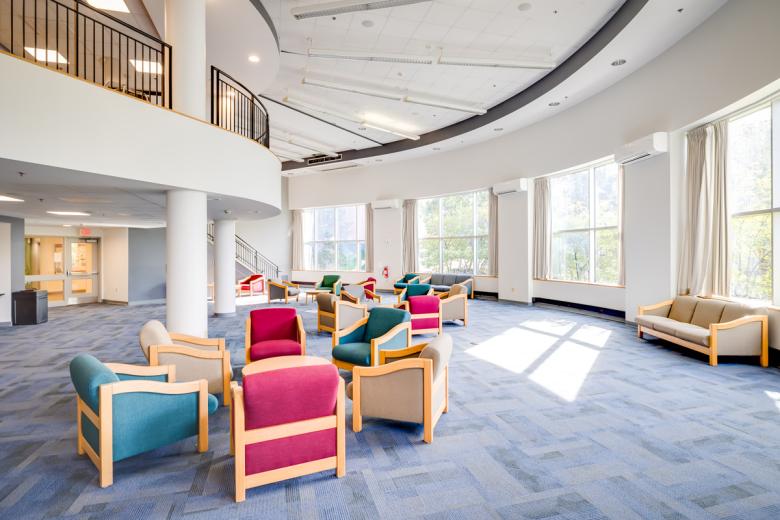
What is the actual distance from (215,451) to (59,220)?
34.3 feet

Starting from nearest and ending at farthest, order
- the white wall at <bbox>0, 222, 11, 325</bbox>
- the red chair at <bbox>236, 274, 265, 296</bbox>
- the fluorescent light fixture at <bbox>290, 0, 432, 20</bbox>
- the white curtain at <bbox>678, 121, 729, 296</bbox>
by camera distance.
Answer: the fluorescent light fixture at <bbox>290, 0, 432, 20</bbox> < the white curtain at <bbox>678, 121, 729, 296</bbox> < the white wall at <bbox>0, 222, 11, 325</bbox> < the red chair at <bbox>236, 274, 265, 296</bbox>

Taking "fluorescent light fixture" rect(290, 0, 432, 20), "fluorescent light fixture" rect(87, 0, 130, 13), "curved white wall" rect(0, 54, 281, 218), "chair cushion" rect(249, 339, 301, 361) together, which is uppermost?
"fluorescent light fixture" rect(87, 0, 130, 13)

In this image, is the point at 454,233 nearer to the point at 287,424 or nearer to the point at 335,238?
the point at 335,238

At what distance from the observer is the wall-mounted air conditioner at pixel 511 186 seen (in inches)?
440

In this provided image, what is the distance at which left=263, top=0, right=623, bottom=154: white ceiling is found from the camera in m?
6.44

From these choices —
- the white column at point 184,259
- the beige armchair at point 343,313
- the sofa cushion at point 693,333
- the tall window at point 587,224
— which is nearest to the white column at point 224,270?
the beige armchair at point 343,313

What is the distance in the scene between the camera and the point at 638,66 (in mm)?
7594

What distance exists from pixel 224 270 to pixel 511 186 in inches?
316

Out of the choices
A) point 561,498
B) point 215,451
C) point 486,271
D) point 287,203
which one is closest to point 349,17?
point 215,451

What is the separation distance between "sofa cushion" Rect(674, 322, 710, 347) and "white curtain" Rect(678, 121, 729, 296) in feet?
3.11

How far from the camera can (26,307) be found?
29.8 feet

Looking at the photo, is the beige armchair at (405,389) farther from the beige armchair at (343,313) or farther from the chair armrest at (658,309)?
the chair armrest at (658,309)

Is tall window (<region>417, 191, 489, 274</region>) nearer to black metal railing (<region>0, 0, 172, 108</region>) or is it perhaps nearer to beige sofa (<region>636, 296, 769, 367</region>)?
beige sofa (<region>636, 296, 769, 367</region>)

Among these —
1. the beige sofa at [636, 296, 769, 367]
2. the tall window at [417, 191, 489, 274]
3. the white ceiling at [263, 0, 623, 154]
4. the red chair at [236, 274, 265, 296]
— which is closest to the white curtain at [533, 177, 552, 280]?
the tall window at [417, 191, 489, 274]
